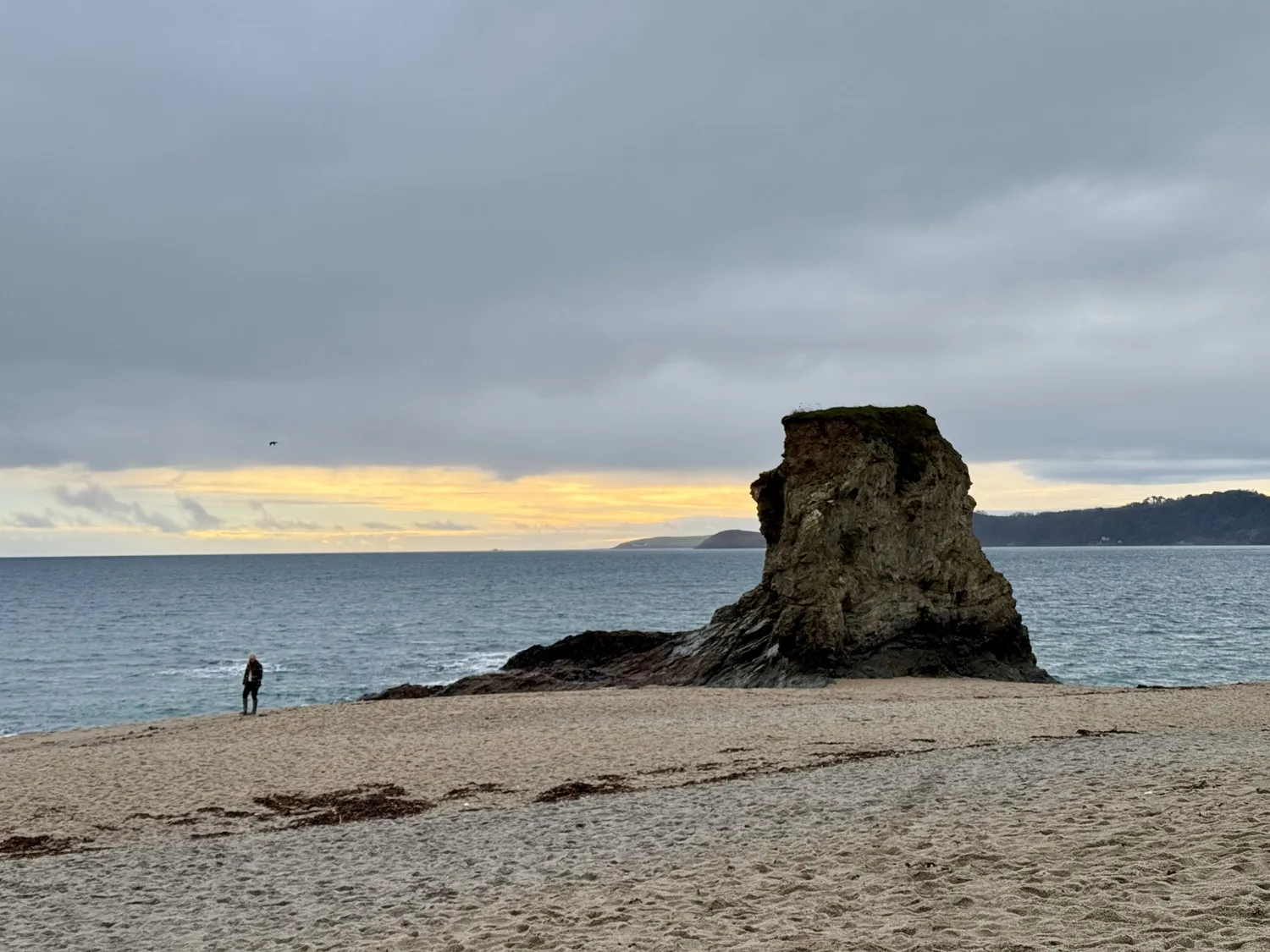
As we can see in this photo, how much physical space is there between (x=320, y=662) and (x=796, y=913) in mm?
45099

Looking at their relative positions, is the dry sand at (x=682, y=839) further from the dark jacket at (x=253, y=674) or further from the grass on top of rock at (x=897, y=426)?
the grass on top of rock at (x=897, y=426)

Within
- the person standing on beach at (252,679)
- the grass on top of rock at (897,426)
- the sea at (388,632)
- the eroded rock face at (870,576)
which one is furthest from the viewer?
the sea at (388,632)

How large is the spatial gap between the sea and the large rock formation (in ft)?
26.7

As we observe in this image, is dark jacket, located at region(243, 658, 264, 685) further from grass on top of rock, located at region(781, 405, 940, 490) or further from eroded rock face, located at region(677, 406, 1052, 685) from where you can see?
grass on top of rock, located at region(781, 405, 940, 490)

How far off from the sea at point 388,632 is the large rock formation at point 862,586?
26.7 ft

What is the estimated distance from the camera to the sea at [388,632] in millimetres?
40594

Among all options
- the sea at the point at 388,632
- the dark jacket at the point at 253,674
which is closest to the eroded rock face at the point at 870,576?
the sea at the point at 388,632

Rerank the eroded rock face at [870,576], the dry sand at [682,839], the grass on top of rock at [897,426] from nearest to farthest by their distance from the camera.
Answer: the dry sand at [682,839] → the eroded rock face at [870,576] → the grass on top of rock at [897,426]

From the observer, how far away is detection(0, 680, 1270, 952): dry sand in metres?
8.46

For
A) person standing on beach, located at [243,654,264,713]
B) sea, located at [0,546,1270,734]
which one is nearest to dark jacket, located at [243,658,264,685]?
person standing on beach, located at [243,654,264,713]

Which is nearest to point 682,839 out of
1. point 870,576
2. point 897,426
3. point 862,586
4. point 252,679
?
point 252,679

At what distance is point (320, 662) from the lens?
50250 millimetres

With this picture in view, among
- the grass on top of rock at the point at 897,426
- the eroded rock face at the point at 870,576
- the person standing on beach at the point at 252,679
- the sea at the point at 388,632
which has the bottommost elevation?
the sea at the point at 388,632

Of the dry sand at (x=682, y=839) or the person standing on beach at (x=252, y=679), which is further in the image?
the person standing on beach at (x=252, y=679)
